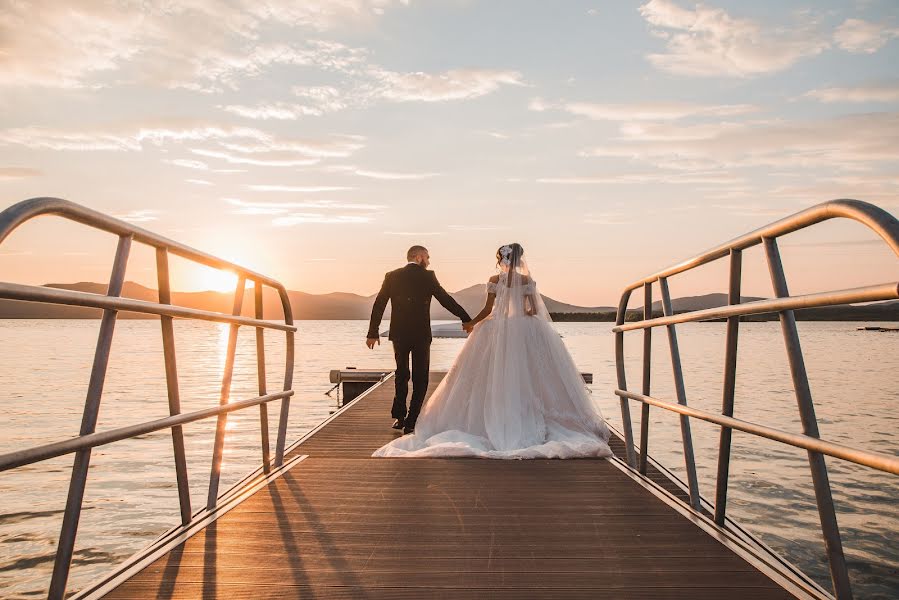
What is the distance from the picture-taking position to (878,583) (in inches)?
241

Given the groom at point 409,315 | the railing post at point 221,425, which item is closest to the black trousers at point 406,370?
the groom at point 409,315

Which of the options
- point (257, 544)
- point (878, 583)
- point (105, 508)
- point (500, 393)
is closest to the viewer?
point (257, 544)

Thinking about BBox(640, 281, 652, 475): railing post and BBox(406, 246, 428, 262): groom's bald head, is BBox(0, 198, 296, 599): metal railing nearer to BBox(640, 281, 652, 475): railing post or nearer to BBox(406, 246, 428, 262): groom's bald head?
BBox(640, 281, 652, 475): railing post

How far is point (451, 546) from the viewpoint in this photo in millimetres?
3426

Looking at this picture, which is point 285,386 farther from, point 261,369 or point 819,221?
point 819,221

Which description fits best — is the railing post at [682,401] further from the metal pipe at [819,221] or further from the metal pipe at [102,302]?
the metal pipe at [102,302]

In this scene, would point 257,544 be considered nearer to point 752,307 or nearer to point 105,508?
point 752,307

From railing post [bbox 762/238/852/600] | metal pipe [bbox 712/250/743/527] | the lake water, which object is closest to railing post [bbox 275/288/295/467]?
the lake water

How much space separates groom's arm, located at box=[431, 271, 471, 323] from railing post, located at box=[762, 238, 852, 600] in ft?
18.1

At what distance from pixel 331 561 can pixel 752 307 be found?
207cm

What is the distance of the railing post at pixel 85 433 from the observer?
2.53 m

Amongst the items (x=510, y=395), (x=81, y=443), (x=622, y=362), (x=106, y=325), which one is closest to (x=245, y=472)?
(x=510, y=395)

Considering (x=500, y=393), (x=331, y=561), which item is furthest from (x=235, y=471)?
(x=331, y=561)

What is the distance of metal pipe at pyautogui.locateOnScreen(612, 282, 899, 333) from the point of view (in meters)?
2.00
